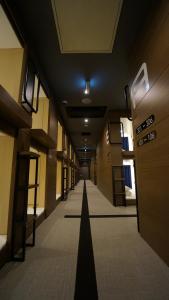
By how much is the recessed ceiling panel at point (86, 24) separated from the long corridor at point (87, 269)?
3.53m

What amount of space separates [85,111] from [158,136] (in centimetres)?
448

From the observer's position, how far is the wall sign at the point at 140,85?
2524 millimetres

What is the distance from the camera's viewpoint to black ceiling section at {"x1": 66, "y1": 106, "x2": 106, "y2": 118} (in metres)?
6.05

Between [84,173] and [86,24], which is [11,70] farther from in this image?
[84,173]

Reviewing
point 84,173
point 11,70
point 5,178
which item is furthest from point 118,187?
point 84,173

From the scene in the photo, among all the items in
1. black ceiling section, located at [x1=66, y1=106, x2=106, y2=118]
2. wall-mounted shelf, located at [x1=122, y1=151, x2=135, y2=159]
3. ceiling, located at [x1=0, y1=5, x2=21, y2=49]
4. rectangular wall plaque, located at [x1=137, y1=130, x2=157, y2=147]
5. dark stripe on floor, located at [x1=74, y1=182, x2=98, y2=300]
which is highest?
black ceiling section, located at [x1=66, y1=106, x2=106, y2=118]

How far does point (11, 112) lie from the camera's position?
6.30ft

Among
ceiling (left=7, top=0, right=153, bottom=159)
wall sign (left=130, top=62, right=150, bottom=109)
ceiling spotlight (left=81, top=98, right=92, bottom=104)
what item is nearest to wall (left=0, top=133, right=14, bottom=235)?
ceiling (left=7, top=0, right=153, bottom=159)

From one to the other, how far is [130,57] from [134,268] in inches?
144

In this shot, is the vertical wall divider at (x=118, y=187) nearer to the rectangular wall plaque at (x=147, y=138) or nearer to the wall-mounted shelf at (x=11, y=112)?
the rectangular wall plaque at (x=147, y=138)

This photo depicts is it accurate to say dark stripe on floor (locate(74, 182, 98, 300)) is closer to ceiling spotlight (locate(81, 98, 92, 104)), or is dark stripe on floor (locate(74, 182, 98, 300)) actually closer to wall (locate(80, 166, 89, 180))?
ceiling spotlight (locate(81, 98, 92, 104))

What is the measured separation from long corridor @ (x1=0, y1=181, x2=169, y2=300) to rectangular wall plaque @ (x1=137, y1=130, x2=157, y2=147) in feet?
5.52

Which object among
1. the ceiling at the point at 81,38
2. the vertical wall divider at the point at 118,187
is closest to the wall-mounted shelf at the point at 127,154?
the vertical wall divider at the point at 118,187

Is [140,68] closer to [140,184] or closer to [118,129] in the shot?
[140,184]
